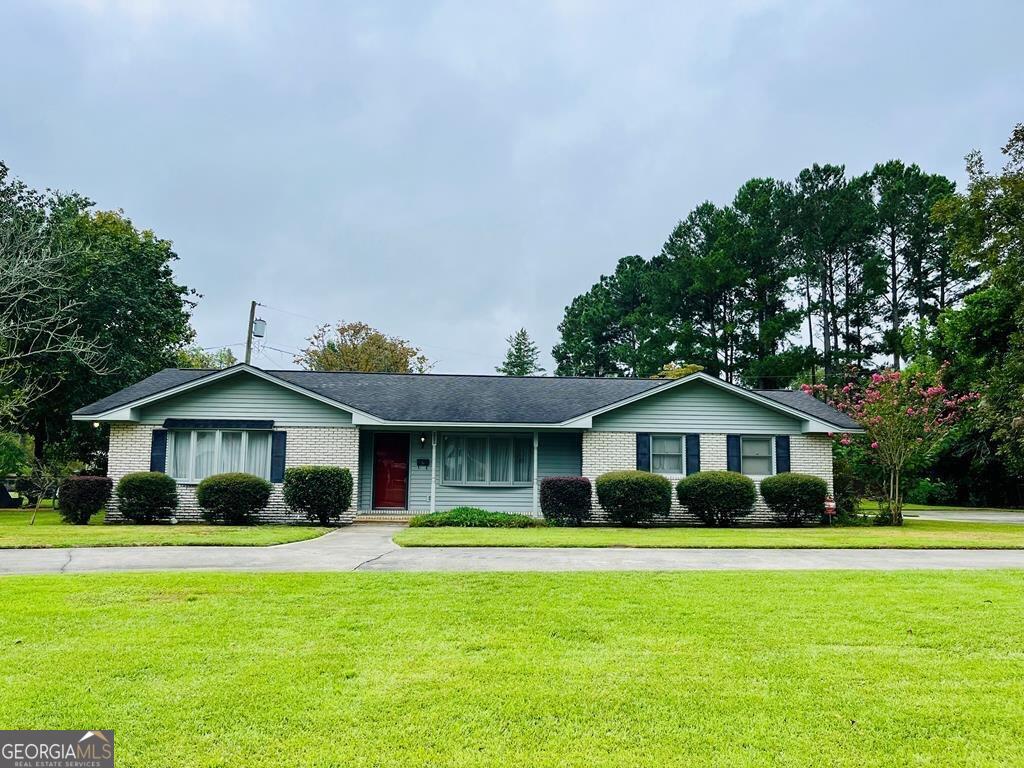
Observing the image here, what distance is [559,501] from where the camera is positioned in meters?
18.0

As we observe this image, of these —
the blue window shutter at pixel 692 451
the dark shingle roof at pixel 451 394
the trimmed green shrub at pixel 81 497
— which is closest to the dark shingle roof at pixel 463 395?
the dark shingle roof at pixel 451 394

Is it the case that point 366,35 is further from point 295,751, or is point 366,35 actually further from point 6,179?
point 295,751

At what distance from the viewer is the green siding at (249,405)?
18.5 m

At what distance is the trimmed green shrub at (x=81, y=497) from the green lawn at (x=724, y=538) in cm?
812

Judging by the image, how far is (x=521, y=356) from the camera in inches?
2470

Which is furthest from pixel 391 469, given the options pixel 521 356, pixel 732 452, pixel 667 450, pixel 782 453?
pixel 521 356

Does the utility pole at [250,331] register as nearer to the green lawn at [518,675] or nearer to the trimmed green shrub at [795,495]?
the trimmed green shrub at [795,495]

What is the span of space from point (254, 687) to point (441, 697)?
1.17 metres

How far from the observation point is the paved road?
957cm

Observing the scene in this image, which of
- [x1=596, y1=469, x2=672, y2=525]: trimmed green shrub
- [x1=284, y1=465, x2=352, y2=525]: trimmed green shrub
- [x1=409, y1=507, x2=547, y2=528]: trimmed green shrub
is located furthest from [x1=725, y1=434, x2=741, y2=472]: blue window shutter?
[x1=284, y1=465, x2=352, y2=525]: trimmed green shrub

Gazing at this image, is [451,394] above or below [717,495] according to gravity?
above

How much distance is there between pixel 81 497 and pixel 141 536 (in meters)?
5.20

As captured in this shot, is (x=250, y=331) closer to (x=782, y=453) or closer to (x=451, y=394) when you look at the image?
(x=451, y=394)

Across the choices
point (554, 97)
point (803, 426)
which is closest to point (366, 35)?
point (554, 97)
